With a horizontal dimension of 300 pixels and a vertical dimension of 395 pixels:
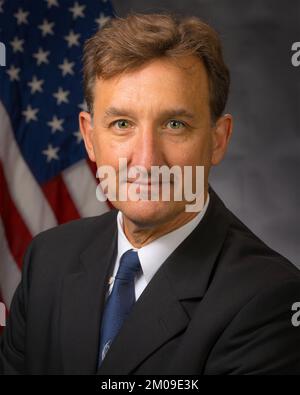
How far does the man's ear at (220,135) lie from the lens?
1775 millimetres

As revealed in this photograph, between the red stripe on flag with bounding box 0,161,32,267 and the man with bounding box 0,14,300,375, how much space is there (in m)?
0.88

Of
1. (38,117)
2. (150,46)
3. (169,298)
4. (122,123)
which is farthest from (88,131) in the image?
(38,117)

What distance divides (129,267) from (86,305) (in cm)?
16

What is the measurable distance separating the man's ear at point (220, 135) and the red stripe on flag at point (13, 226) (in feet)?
3.74

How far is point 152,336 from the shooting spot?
1592 millimetres

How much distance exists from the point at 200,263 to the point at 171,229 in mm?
118

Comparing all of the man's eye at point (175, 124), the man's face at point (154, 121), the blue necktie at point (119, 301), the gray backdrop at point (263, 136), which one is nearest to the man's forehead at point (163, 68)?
the man's face at point (154, 121)

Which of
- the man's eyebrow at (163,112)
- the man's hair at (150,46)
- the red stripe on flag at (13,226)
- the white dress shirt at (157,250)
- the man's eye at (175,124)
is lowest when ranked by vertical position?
the white dress shirt at (157,250)

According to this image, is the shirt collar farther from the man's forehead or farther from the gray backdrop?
the gray backdrop

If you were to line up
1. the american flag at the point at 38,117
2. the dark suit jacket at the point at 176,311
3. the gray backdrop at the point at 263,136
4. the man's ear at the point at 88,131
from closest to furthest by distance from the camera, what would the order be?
1. the dark suit jacket at the point at 176,311
2. the man's ear at the point at 88,131
3. the gray backdrop at the point at 263,136
4. the american flag at the point at 38,117

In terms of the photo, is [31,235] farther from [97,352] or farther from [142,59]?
[142,59]

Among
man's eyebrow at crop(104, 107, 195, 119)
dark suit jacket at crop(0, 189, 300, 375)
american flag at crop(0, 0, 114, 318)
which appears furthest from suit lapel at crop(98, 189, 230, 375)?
american flag at crop(0, 0, 114, 318)

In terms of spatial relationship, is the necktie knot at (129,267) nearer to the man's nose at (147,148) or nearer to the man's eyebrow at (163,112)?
the man's nose at (147,148)

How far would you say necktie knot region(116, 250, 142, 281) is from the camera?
1704 millimetres
